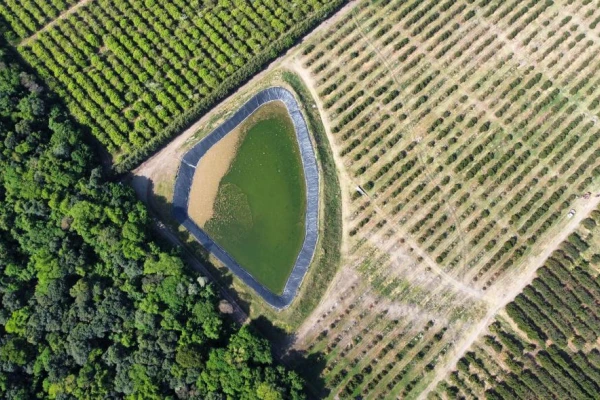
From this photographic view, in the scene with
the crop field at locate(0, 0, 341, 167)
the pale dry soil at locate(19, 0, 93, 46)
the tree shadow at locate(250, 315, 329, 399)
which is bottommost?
the tree shadow at locate(250, 315, 329, 399)

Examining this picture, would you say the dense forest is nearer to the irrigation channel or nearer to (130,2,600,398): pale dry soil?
the irrigation channel

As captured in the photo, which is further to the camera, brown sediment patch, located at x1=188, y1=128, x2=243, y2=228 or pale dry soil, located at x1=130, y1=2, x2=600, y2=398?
brown sediment patch, located at x1=188, y1=128, x2=243, y2=228

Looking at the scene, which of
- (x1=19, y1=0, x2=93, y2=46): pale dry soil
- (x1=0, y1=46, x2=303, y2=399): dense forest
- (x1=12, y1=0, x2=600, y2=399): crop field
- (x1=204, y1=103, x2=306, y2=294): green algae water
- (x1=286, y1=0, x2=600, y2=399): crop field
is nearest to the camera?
(x1=0, y1=46, x2=303, y2=399): dense forest

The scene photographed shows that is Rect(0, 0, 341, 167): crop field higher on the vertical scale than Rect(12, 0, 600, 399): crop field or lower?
higher

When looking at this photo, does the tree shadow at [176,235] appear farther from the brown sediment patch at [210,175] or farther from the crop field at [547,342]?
the crop field at [547,342]

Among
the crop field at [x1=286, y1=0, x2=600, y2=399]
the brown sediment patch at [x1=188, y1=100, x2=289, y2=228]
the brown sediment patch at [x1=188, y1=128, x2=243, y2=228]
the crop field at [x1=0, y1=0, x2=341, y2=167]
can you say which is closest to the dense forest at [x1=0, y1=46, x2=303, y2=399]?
the crop field at [x1=0, y1=0, x2=341, y2=167]

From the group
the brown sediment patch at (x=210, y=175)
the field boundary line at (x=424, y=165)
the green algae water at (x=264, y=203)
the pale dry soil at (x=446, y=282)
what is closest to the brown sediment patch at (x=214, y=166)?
the brown sediment patch at (x=210, y=175)

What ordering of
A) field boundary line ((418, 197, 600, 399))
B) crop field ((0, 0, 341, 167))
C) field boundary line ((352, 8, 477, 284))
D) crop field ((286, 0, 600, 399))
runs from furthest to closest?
crop field ((0, 0, 341, 167)) < field boundary line ((352, 8, 477, 284)) < crop field ((286, 0, 600, 399)) < field boundary line ((418, 197, 600, 399))

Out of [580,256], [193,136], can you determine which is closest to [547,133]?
[580,256]
